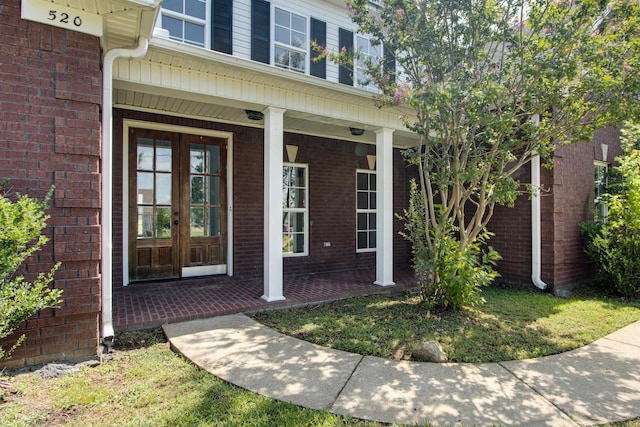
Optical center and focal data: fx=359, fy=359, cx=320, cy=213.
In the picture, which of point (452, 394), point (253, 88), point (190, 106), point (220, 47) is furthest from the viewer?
point (220, 47)

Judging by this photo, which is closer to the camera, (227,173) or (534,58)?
(534,58)

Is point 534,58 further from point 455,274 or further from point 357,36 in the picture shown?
point 357,36

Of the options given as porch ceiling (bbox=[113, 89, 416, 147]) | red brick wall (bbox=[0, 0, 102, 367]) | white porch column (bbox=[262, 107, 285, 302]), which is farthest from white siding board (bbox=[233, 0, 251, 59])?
red brick wall (bbox=[0, 0, 102, 367])

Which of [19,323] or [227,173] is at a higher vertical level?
[227,173]

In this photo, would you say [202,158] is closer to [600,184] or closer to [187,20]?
[187,20]

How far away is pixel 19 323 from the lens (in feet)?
9.11

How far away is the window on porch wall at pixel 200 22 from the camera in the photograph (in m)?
5.61

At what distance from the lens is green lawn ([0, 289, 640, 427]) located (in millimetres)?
2361

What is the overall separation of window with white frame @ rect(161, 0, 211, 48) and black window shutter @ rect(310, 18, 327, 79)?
2.04 m

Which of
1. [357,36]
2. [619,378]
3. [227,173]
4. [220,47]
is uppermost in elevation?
[357,36]

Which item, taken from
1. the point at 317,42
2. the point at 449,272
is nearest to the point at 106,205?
the point at 449,272

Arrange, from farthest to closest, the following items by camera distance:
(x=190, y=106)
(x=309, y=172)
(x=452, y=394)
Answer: (x=309, y=172)
(x=190, y=106)
(x=452, y=394)

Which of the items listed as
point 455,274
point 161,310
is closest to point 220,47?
point 161,310

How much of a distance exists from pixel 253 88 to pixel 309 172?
2.70m
